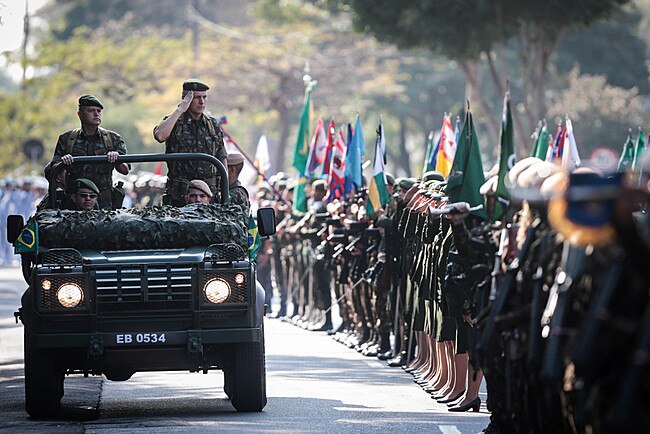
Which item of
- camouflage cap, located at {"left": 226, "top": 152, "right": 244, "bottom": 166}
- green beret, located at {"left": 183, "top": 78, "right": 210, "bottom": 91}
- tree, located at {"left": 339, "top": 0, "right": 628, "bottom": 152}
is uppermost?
tree, located at {"left": 339, "top": 0, "right": 628, "bottom": 152}

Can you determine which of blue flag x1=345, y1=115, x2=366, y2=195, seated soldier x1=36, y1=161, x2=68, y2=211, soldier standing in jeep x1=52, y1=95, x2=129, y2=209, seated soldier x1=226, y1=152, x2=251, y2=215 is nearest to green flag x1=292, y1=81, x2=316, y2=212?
blue flag x1=345, y1=115, x2=366, y2=195

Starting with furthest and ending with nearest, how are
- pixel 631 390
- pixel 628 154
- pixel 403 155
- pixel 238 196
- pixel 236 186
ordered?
pixel 403 155 → pixel 628 154 → pixel 236 186 → pixel 238 196 → pixel 631 390

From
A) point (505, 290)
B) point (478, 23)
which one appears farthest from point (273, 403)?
point (478, 23)

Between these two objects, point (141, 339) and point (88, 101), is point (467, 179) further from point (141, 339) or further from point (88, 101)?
point (88, 101)

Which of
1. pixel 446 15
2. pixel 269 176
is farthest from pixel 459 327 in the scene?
pixel 446 15

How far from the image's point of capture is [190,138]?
49.0 feet

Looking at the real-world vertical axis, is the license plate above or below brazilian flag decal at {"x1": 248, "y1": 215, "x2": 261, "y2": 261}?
below

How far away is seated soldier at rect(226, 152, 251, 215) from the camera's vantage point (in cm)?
1535

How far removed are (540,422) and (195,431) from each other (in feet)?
11.3

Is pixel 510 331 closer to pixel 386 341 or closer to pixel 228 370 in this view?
pixel 228 370

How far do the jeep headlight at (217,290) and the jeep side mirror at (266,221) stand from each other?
1009 millimetres

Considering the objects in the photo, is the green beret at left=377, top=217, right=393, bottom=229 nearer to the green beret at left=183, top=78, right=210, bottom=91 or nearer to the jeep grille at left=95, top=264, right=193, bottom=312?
the green beret at left=183, top=78, right=210, bottom=91

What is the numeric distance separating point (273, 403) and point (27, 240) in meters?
2.42

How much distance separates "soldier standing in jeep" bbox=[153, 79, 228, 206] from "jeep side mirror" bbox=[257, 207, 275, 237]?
1.22m
